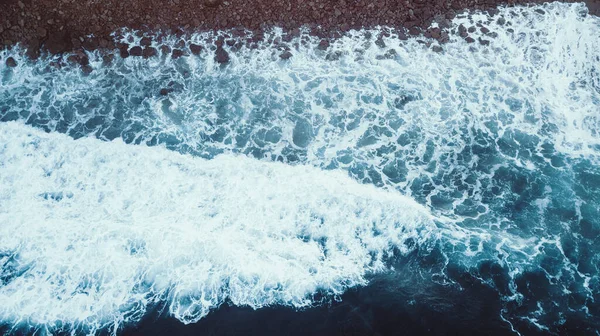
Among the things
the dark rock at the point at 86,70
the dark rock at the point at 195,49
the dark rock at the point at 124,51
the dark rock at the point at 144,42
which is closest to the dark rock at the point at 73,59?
the dark rock at the point at 86,70

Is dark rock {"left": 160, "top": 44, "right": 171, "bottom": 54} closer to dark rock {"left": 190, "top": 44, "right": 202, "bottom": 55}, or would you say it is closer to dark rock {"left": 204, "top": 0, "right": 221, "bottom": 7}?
dark rock {"left": 190, "top": 44, "right": 202, "bottom": 55}

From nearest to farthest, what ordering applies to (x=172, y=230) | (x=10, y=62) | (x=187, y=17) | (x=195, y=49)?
(x=172, y=230) < (x=10, y=62) < (x=195, y=49) < (x=187, y=17)

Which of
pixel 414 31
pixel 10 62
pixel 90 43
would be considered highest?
pixel 414 31

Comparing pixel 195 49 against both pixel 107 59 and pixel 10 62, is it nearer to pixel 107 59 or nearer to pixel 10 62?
pixel 107 59

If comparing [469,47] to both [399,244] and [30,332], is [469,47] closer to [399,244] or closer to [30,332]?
[399,244]

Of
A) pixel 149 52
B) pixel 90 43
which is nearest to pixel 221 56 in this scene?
pixel 149 52

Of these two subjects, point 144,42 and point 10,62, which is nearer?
point 10,62
